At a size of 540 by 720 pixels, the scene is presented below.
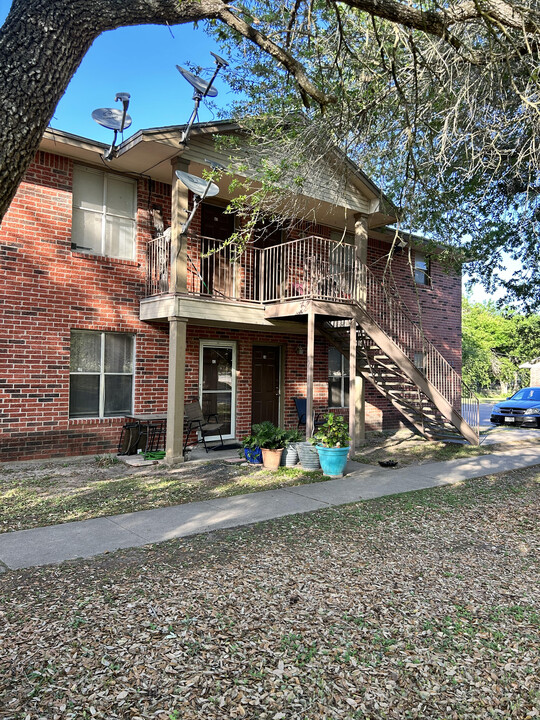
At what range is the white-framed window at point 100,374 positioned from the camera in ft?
31.4

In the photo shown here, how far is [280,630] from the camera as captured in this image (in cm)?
340

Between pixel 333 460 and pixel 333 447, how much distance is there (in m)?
0.21

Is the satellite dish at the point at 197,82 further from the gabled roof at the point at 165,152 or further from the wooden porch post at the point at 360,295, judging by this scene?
the wooden porch post at the point at 360,295

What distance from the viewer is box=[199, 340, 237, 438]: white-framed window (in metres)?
11.4

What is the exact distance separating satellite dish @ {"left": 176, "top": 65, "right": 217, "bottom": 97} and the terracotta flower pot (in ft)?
19.5

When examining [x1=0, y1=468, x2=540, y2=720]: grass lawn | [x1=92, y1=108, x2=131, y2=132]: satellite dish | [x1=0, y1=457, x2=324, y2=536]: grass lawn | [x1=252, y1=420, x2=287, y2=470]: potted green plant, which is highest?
[x1=92, y1=108, x2=131, y2=132]: satellite dish

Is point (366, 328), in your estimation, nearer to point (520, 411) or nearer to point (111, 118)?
point (111, 118)

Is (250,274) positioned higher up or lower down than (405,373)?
higher up

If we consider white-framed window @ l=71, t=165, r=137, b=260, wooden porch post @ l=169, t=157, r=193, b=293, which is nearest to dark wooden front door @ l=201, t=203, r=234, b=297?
white-framed window @ l=71, t=165, r=137, b=260

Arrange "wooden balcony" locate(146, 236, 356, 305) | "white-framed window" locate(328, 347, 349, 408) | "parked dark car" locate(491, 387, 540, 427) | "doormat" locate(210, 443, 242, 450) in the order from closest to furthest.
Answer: "wooden balcony" locate(146, 236, 356, 305)
"doormat" locate(210, 443, 242, 450)
"white-framed window" locate(328, 347, 349, 408)
"parked dark car" locate(491, 387, 540, 427)

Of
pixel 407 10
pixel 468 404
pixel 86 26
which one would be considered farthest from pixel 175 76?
pixel 468 404

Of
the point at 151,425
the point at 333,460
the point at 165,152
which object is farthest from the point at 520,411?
the point at 165,152

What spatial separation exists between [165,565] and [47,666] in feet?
5.24

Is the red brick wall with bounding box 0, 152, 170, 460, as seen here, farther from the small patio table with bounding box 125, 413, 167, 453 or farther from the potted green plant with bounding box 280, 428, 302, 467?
the potted green plant with bounding box 280, 428, 302, 467
